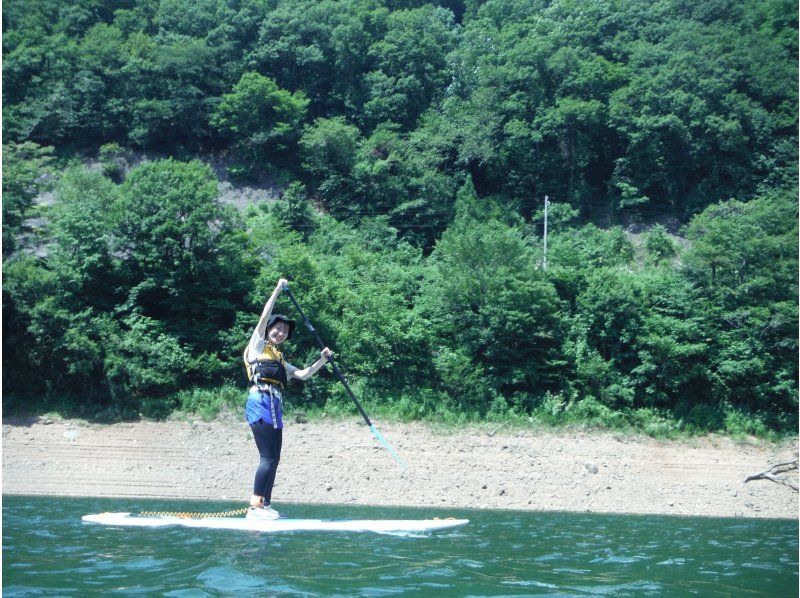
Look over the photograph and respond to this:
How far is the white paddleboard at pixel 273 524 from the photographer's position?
30.9 feet

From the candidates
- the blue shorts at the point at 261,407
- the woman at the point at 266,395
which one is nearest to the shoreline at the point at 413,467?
the woman at the point at 266,395

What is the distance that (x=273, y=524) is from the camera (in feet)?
31.0

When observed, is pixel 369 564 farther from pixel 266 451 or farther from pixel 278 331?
pixel 278 331

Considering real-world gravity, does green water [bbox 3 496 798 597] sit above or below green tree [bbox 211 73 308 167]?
below

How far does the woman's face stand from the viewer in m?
9.48

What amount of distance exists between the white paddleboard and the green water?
190 millimetres

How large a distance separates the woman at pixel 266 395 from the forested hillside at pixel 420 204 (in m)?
15.5

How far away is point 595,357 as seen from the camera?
87.8ft

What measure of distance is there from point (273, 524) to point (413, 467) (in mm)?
13033

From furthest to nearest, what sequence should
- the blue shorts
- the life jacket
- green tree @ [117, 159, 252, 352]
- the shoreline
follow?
green tree @ [117, 159, 252, 352]
the shoreline
the life jacket
the blue shorts

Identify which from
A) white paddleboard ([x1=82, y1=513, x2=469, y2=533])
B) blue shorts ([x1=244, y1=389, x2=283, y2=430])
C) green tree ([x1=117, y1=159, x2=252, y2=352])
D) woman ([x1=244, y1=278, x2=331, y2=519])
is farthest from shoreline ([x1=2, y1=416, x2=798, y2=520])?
blue shorts ([x1=244, y1=389, x2=283, y2=430])

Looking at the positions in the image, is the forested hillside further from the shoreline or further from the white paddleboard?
the white paddleboard

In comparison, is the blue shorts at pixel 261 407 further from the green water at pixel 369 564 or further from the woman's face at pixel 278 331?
the green water at pixel 369 564

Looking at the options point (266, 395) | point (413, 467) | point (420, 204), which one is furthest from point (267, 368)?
point (420, 204)
